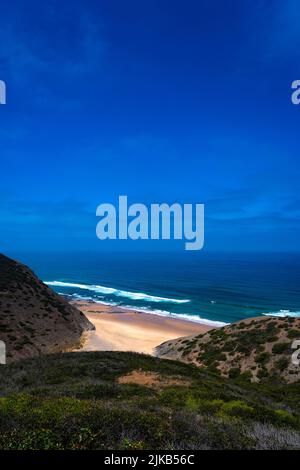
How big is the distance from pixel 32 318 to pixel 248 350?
99.8 ft

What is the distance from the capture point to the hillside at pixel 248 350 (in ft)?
100

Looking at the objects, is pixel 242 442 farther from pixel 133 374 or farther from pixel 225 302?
pixel 225 302

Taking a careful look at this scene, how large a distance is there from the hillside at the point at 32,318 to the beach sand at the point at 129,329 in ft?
10.9

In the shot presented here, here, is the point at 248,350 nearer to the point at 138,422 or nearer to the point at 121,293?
the point at 138,422

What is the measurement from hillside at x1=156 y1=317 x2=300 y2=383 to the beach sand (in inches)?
219

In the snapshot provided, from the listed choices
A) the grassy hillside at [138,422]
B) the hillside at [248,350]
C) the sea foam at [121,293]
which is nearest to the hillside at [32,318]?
the hillside at [248,350]

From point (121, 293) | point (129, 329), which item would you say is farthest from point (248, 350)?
point (121, 293)

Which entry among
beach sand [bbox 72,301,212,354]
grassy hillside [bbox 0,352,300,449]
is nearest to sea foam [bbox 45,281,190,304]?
beach sand [bbox 72,301,212,354]

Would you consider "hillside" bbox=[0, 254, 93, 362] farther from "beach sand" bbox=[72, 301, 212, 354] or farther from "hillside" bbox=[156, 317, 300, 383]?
"hillside" bbox=[156, 317, 300, 383]

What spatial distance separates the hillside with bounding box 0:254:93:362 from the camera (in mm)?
40719

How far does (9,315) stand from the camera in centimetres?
4622

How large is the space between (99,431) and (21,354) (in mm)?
33832

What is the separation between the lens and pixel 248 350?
3475 cm
